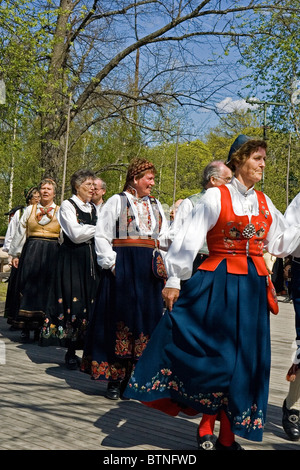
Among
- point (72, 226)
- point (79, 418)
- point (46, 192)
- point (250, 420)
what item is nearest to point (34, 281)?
point (46, 192)

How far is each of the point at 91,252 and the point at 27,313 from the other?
1566 mm

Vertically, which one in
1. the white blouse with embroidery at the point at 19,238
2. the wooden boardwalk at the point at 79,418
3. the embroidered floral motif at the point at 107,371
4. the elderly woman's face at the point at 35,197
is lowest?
the wooden boardwalk at the point at 79,418

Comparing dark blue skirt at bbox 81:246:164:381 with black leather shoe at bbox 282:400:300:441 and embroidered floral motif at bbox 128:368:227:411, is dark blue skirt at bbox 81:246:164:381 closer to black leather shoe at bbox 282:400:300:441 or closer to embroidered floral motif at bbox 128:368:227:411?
black leather shoe at bbox 282:400:300:441

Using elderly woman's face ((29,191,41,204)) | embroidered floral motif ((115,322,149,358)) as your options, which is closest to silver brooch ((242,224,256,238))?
embroidered floral motif ((115,322,149,358))

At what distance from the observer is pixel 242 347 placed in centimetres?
383

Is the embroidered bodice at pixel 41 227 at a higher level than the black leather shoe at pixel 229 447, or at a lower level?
higher

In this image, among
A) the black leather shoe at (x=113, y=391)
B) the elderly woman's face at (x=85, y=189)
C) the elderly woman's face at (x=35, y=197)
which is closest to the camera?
the black leather shoe at (x=113, y=391)

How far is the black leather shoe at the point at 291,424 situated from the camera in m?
4.39

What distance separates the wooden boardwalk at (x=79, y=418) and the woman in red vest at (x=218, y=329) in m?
0.39

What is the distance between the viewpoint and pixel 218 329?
12.5 ft

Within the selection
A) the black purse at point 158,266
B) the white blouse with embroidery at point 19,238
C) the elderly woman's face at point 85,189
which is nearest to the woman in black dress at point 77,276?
the elderly woman's face at point 85,189

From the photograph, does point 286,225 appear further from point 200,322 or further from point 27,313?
point 27,313

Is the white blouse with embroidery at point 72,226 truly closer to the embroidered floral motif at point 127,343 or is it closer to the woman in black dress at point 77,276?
the woman in black dress at point 77,276
